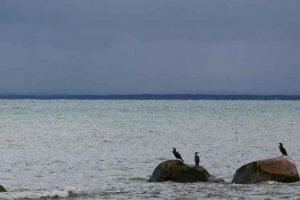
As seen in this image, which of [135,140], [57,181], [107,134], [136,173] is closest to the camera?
[57,181]

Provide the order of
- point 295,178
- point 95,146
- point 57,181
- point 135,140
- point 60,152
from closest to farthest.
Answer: point 295,178
point 57,181
point 60,152
point 95,146
point 135,140

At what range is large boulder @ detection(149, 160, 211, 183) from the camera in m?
29.8

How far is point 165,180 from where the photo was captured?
29.9 m

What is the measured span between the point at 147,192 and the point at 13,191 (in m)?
4.81

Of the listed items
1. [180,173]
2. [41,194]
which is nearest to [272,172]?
[180,173]

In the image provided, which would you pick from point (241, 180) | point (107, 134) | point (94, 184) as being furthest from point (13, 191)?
point (107, 134)

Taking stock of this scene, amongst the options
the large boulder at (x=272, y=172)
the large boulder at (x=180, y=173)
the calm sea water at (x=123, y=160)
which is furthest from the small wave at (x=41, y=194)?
the large boulder at (x=272, y=172)

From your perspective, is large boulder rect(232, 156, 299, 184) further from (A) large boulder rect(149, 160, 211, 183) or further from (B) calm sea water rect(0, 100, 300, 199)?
(A) large boulder rect(149, 160, 211, 183)

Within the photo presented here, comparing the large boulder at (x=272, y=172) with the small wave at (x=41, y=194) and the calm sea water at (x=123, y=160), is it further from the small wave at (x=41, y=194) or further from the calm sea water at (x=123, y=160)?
the small wave at (x=41, y=194)

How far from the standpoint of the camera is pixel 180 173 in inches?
1174

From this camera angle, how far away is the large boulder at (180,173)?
29.8 m

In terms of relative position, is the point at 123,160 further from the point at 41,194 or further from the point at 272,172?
the point at 41,194

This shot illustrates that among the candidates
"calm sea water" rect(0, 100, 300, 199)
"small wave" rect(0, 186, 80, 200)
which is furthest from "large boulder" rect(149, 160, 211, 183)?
"small wave" rect(0, 186, 80, 200)

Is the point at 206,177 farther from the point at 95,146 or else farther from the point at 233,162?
the point at 95,146
